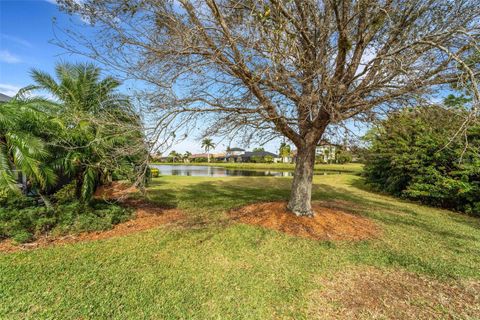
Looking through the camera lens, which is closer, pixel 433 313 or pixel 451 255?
pixel 433 313

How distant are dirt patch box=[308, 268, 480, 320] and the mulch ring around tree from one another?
164 cm

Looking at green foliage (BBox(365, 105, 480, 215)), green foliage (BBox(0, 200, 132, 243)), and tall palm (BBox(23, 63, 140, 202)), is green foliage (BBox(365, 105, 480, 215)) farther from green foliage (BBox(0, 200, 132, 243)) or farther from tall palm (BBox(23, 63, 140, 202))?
green foliage (BBox(0, 200, 132, 243))

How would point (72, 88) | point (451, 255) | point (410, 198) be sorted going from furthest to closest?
point (410, 198) → point (72, 88) → point (451, 255)

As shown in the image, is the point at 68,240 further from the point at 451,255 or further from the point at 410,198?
the point at 410,198

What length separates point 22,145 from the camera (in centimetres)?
495

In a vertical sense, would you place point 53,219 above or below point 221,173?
above

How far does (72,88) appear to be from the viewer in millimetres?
7980

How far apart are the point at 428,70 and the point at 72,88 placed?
10116 mm

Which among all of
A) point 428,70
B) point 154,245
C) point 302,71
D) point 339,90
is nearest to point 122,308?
point 154,245

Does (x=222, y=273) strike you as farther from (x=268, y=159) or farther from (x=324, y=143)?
(x=268, y=159)

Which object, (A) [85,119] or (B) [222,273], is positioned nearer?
(B) [222,273]

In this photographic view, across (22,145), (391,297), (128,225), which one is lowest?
(391,297)

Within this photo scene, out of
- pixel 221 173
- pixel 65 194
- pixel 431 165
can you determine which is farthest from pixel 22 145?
pixel 221 173

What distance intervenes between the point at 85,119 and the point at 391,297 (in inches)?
→ 246
